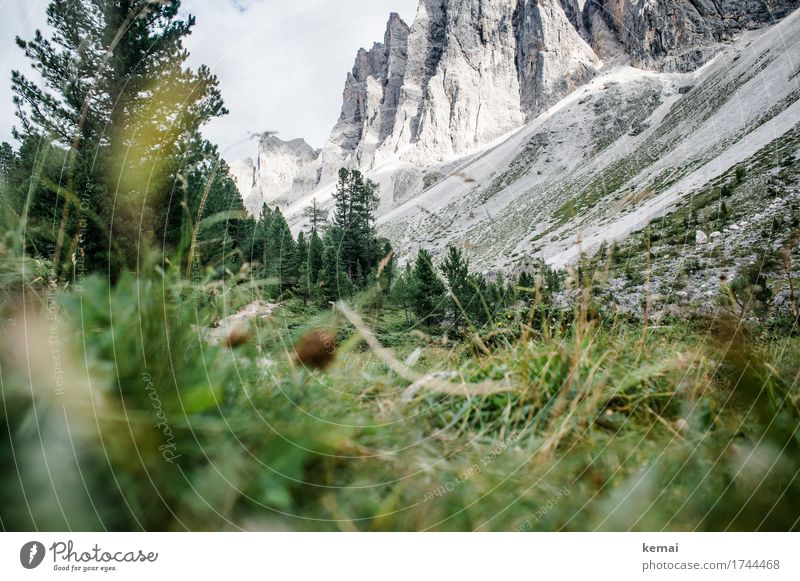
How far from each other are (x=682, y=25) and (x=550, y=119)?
1974 centimetres

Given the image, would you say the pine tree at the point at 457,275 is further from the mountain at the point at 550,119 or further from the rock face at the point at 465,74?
the rock face at the point at 465,74

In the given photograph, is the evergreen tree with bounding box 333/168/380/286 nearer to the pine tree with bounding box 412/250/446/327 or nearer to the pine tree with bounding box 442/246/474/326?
the pine tree with bounding box 412/250/446/327

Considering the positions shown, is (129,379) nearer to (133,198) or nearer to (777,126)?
(133,198)

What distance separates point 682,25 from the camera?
5366 centimetres

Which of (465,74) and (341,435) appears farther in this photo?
(465,74)

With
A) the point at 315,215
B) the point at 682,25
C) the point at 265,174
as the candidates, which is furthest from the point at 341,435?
the point at 682,25

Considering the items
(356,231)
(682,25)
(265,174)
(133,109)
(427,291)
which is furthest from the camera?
(682,25)

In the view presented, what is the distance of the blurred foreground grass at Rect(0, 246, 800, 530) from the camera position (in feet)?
1.82

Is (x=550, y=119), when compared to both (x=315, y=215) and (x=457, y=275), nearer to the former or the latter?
(x=315, y=215)

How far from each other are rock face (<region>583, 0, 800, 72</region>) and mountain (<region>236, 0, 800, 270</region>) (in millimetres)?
330

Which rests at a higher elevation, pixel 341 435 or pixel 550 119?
pixel 550 119

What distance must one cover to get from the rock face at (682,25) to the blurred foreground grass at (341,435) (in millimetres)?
58602

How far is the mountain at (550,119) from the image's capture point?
25.9 m
